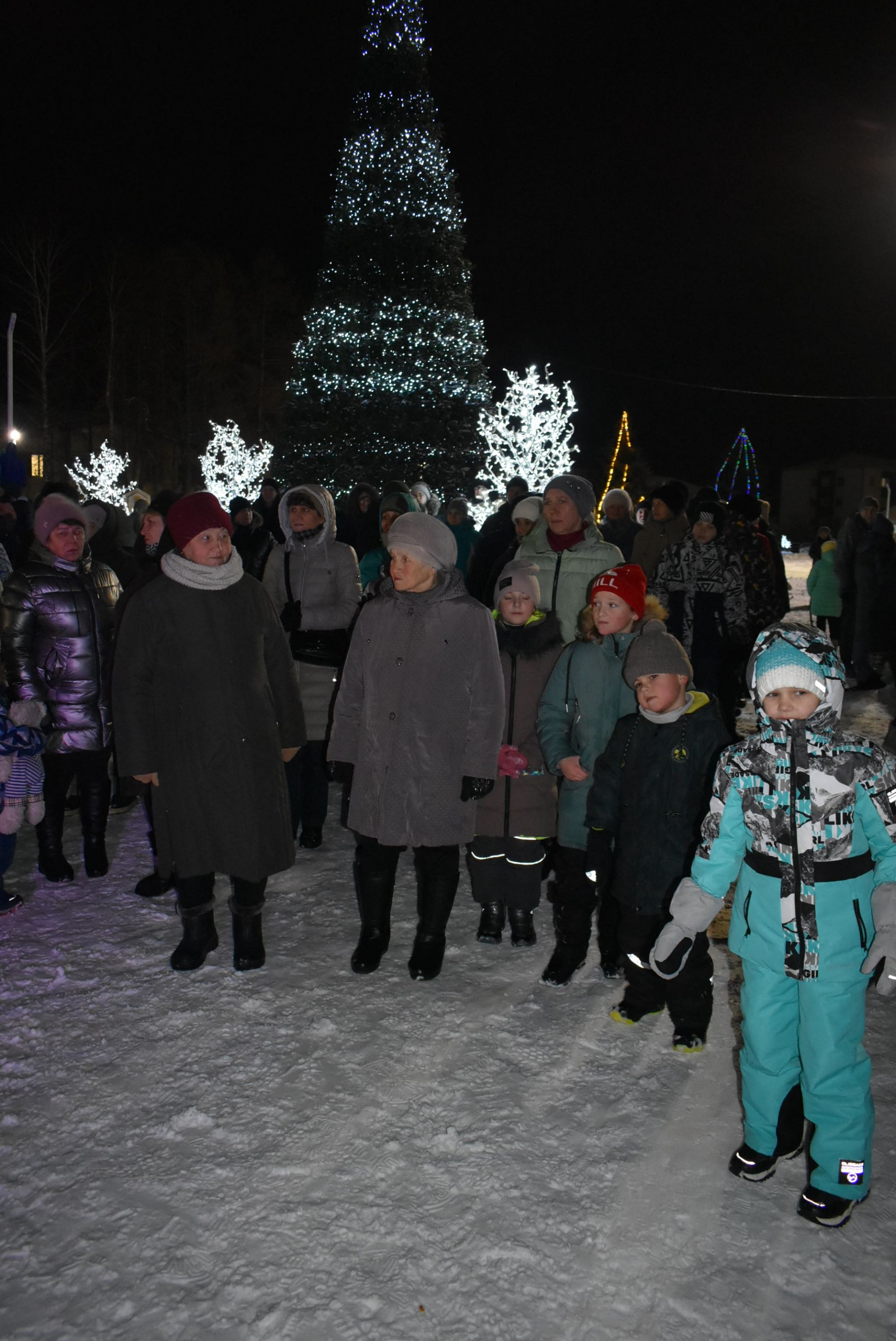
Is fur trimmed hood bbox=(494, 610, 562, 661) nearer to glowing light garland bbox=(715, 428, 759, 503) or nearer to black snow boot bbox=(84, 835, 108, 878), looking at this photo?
black snow boot bbox=(84, 835, 108, 878)

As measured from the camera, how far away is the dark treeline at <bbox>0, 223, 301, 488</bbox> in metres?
34.0

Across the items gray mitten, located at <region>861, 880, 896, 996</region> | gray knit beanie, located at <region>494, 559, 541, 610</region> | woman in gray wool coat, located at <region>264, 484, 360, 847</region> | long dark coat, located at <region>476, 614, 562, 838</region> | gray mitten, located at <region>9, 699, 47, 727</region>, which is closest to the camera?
gray mitten, located at <region>861, 880, 896, 996</region>

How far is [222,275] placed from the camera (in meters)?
36.8

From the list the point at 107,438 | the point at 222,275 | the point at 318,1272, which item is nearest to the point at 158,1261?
the point at 318,1272

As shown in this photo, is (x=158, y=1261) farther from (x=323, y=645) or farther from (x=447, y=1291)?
(x=323, y=645)

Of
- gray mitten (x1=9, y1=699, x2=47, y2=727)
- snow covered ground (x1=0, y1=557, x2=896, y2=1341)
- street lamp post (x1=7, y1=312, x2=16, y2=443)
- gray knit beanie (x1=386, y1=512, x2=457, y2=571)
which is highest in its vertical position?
street lamp post (x1=7, y1=312, x2=16, y2=443)

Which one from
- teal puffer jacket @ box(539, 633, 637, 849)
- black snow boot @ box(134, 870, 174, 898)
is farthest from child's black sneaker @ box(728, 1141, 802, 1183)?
black snow boot @ box(134, 870, 174, 898)

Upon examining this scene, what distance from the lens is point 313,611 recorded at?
5762 millimetres

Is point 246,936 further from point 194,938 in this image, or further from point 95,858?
point 95,858

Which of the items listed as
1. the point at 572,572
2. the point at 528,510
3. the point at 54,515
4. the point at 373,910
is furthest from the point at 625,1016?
the point at 54,515

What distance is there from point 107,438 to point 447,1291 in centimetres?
3695

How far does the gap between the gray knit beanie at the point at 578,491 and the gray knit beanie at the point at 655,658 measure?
5.44 ft

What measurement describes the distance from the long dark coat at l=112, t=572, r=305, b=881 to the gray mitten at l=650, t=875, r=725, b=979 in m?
1.86

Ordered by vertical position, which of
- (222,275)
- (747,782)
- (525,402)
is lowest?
(747,782)
